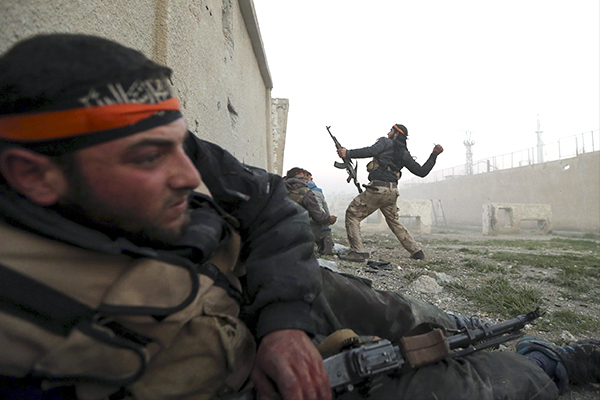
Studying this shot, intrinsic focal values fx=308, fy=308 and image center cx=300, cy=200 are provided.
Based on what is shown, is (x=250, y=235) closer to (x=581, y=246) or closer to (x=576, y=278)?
(x=576, y=278)

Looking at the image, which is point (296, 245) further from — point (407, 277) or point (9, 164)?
point (407, 277)

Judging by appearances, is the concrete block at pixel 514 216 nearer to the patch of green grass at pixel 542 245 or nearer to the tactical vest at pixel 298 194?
the patch of green grass at pixel 542 245

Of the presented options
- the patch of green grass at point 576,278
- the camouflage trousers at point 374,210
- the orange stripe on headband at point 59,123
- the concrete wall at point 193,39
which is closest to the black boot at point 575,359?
the orange stripe on headband at point 59,123

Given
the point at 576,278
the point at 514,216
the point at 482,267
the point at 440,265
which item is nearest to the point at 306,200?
the point at 440,265

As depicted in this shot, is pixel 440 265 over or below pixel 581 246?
over

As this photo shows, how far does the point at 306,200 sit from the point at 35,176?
3.75m

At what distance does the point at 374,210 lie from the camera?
190 inches

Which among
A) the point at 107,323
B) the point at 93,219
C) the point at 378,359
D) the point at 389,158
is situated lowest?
the point at 378,359

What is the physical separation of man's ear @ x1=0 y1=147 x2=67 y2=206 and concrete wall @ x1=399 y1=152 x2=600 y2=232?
A: 16545 millimetres

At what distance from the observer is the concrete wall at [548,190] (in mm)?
12516

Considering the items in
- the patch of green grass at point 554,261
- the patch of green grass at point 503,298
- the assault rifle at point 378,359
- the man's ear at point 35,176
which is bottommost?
the patch of green grass at point 554,261

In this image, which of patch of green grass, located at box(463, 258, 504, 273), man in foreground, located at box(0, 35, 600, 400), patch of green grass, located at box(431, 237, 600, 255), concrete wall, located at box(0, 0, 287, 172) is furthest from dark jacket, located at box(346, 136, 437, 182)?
man in foreground, located at box(0, 35, 600, 400)

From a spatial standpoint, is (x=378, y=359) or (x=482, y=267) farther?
(x=482, y=267)

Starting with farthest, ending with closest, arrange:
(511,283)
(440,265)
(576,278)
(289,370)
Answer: (440,265), (576,278), (511,283), (289,370)
